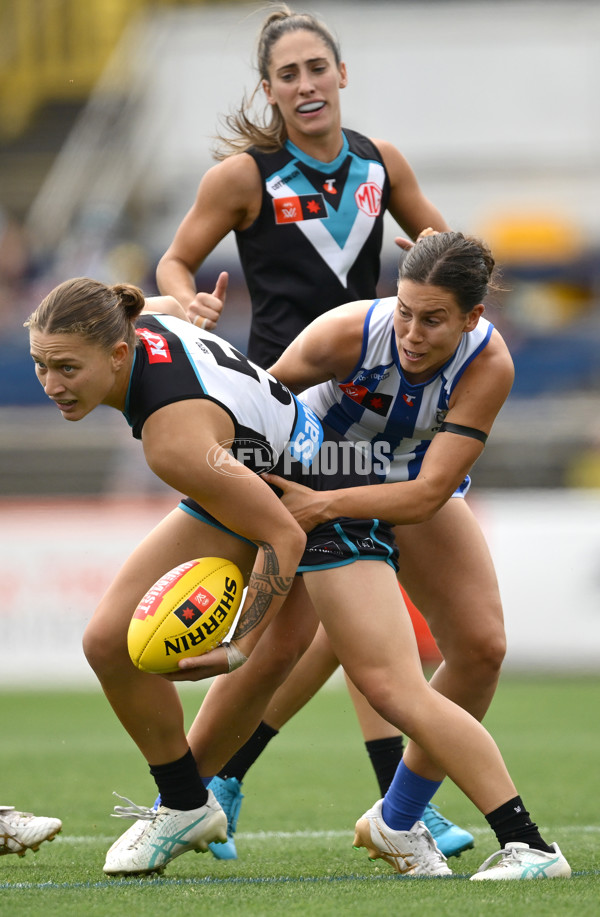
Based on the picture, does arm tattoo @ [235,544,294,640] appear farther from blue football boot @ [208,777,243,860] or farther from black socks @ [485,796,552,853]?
blue football boot @ [208,777,243,860]

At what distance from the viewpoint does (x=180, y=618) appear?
11.9 ft

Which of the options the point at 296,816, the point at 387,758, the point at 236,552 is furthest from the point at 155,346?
the point at 296,816

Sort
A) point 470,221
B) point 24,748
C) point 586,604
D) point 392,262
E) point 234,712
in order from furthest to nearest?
point 470,221 < point 392,262 < point 586,604 < point 24,748 < point 234,712

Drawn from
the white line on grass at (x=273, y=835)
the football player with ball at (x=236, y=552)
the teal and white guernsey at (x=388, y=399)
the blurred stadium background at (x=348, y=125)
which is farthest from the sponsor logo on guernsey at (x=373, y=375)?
the blurred stadium background at (x=348, y=125)

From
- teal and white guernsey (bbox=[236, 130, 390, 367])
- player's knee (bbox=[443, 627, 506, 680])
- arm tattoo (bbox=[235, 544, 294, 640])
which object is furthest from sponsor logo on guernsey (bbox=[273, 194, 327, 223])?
player's knee (bbox=[443, 627, 506, 680])

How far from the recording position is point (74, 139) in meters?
18.4

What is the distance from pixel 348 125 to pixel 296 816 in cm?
1411

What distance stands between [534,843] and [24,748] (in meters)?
4.30

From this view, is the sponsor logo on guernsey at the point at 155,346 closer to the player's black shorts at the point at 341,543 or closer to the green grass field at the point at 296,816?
the player's black shorts at the point at 341,543

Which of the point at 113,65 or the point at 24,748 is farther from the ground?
the point at 113,65

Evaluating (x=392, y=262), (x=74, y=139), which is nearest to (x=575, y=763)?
(x=392, y=262)

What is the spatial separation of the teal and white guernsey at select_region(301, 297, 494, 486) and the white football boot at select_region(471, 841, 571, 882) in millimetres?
1179

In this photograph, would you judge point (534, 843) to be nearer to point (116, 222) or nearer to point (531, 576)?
point (531, 576)

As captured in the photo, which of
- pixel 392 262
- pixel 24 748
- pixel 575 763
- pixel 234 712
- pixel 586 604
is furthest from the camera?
pixel 392 262
